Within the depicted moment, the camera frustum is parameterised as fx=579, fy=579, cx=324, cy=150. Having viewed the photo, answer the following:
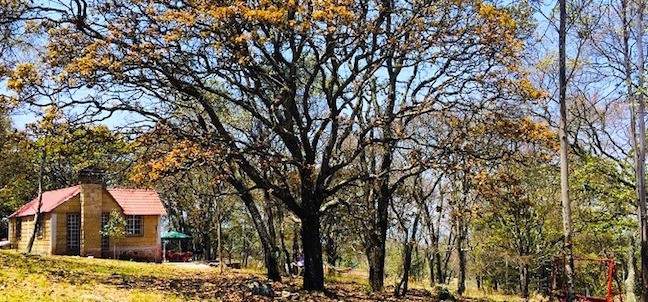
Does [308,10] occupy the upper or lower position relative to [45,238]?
upper

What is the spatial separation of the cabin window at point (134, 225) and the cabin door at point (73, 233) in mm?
2613

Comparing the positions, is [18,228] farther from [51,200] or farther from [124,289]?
[124,289]

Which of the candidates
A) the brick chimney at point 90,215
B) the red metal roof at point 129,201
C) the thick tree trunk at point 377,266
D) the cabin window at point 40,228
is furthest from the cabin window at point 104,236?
the thick tree trunk at point 377,266

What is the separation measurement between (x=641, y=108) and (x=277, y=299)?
10.5 m

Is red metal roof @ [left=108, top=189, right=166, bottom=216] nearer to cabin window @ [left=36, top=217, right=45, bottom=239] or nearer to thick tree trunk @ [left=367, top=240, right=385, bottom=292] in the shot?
cabin window @ [left=36, top=217, right=45, bottom=239]

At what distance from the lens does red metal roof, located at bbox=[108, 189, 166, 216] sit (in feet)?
108

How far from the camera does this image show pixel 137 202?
110ft

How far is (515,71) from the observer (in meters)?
13.3

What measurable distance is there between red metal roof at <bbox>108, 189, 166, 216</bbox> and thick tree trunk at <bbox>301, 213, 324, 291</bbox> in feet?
63.3

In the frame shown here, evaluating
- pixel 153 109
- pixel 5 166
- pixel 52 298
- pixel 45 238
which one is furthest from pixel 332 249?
A: pixel 52 298

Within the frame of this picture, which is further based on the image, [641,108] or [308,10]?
[641,108]

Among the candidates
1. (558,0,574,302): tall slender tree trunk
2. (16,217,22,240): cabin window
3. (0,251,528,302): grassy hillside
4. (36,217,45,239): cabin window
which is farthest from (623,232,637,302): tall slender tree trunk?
(16,217,22,240): cabin window

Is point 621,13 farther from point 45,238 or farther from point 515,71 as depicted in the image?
point 45,238

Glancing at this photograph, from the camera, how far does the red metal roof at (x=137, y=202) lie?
33000mm
